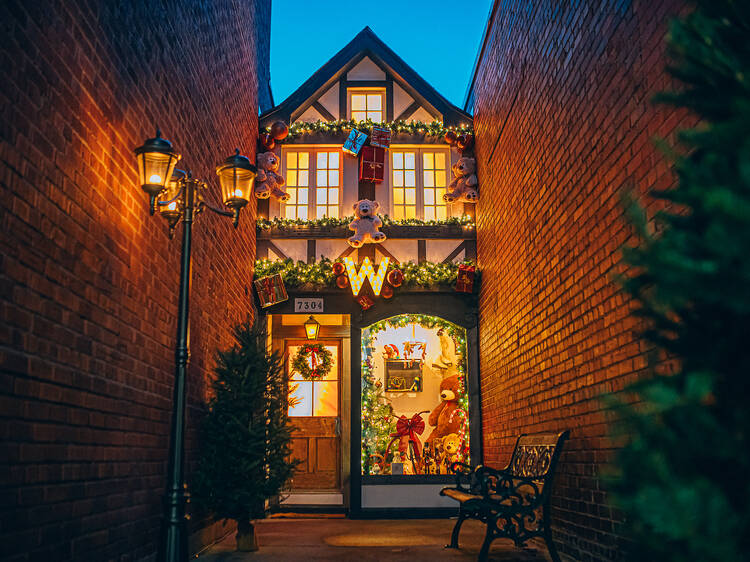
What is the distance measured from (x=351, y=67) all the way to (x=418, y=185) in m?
2.07

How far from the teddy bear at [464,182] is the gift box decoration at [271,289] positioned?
8.37ft

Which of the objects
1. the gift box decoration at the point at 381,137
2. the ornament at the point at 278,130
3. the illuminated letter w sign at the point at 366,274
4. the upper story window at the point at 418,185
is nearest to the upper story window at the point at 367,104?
the gift box decoration at the point at 381,137

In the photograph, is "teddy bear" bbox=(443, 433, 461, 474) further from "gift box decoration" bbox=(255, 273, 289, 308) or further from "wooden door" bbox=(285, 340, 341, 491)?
"gift box decoration" bbox=(255, 273, 289, 308)

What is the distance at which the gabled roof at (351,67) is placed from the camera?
30.0 feet

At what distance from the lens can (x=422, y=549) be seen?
5547mm

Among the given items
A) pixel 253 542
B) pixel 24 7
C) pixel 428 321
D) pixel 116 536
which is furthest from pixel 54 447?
pixel 428 321

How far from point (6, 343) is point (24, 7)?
1450 millimetres

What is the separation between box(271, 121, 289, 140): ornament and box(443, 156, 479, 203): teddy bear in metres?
2.35

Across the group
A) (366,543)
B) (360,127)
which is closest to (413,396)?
(366,543)

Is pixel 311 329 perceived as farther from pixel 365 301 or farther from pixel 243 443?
pixel 243 443

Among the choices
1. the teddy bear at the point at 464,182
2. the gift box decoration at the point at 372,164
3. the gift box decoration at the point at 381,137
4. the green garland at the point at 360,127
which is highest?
the green garland at the point at 360,127

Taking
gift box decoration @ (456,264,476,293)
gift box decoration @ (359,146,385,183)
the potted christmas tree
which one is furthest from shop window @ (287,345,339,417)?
the potted christmas tree

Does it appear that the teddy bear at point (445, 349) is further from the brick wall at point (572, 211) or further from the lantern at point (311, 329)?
the lantern at point (311, 329)

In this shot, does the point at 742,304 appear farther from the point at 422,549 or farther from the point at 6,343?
the point at 422,549
